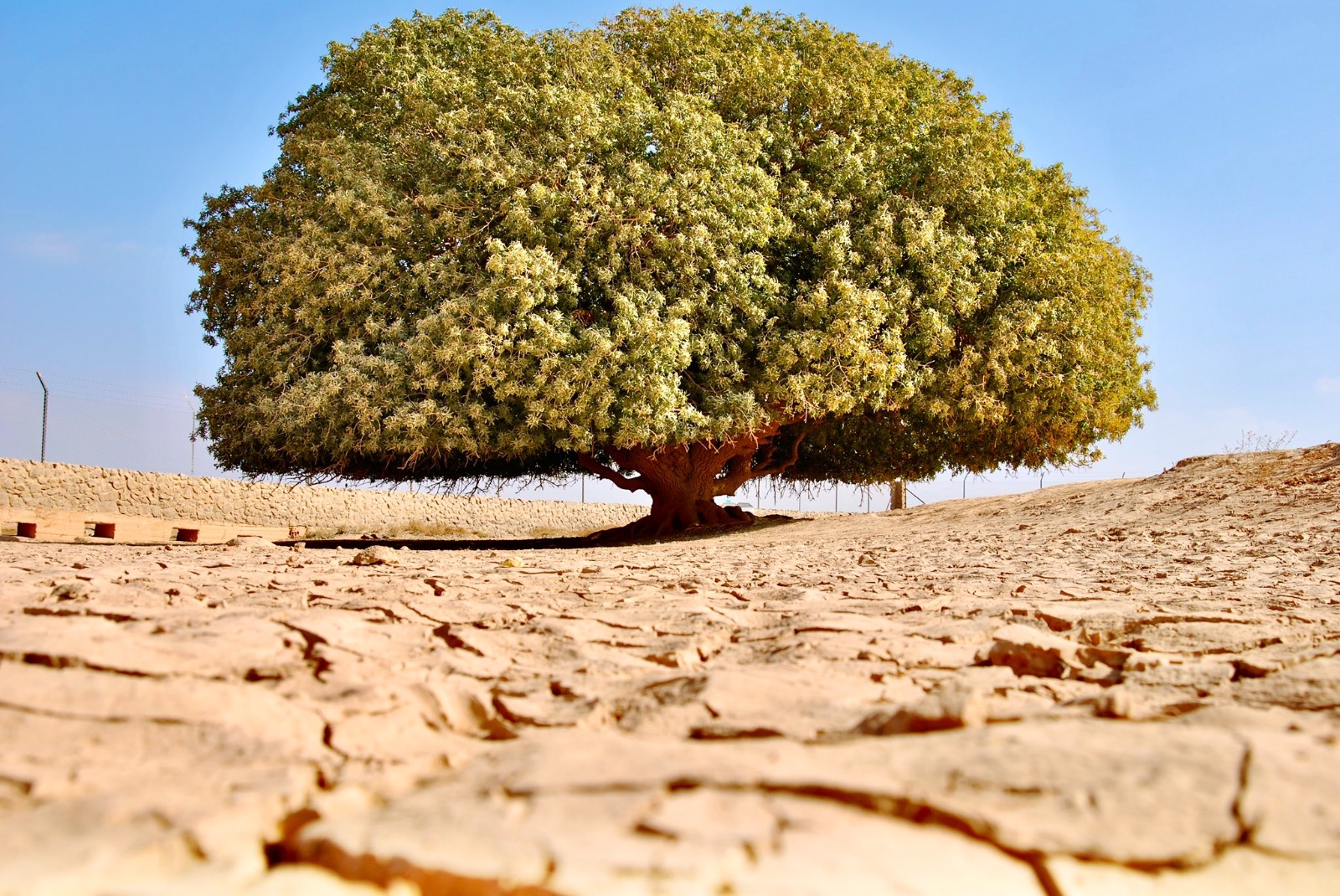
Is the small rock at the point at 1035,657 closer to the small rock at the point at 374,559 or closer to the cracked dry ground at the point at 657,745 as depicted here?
the cracked dry ground at the point at 657,745

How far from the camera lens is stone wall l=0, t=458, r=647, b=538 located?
17.7m

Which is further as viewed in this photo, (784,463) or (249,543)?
(784,463)

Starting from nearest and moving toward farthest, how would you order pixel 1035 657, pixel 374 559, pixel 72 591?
pixel 1035 657 < pixel 72 591 < pixel 374 559

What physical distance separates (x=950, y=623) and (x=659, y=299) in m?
8.96

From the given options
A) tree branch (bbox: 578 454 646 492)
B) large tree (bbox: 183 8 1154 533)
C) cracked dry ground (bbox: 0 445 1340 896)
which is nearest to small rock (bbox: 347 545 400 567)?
cracked dry ground (bbox: 0 445 1340 896)

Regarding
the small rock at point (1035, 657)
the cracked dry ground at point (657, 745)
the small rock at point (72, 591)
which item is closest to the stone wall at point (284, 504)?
the small rock at point (72, 591)

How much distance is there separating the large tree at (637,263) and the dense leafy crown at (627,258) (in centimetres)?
5

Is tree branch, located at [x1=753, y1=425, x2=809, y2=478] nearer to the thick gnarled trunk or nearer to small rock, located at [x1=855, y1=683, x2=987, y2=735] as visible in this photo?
the thick gnarled trunk

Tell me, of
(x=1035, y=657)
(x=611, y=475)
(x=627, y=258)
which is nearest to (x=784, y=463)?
(x=611, y=475)

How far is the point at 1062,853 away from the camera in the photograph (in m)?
1.57

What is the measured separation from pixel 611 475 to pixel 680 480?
1293mm

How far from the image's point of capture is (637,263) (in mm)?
12852

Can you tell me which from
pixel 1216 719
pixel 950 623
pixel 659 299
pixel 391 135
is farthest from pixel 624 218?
pixel 1216 719

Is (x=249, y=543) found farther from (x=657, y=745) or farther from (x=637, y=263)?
(x=657, y=745)
